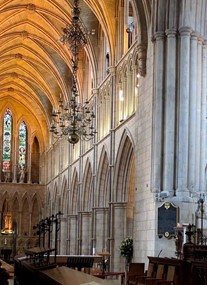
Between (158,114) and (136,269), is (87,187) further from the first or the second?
(136,269)

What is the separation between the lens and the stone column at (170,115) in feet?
63.1

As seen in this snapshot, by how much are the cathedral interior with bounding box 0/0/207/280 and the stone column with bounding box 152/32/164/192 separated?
32 millimetres

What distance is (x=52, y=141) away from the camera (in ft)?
156

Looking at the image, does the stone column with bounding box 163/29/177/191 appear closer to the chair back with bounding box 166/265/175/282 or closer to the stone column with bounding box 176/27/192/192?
the stone column with bounding box 176/27/192/192

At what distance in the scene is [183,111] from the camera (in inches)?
763

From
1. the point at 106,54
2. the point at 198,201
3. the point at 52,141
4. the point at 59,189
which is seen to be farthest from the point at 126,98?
the point at 52,141

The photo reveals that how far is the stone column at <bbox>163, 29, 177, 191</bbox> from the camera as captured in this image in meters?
19.2

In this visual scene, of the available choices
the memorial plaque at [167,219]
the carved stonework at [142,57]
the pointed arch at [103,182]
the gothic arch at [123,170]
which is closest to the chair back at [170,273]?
the memorial plaque at [167,219]

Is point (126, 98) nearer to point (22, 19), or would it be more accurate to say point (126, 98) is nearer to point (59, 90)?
point (22, 19)

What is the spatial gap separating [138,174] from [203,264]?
12.0 metres

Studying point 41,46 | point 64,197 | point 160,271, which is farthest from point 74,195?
point 160,271

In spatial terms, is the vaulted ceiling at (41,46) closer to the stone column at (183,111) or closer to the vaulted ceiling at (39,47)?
the vaulted ceiling at (39,47)

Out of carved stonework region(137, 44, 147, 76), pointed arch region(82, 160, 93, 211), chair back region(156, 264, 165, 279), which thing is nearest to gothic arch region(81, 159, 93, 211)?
pointed arch region(82, 160, 93, 211)

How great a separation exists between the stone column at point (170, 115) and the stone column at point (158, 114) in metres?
0.20
